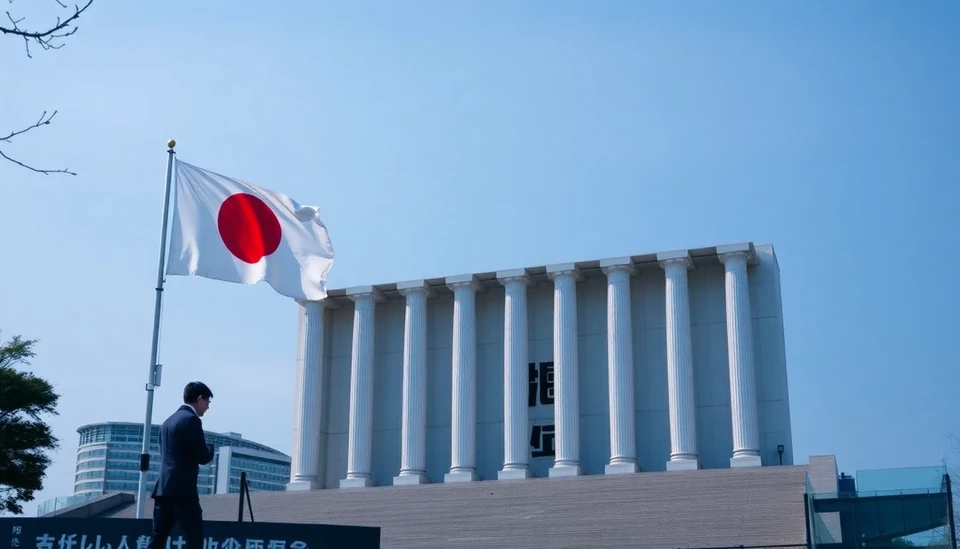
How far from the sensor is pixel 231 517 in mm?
37094

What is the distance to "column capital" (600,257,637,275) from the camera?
4453 centimetres

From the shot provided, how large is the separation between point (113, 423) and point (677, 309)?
121 metres

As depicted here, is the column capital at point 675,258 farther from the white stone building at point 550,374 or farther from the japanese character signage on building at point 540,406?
the japanese character signage on building at point 540,406

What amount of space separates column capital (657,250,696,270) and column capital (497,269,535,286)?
550 centimetres

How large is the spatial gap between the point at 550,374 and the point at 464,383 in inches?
139

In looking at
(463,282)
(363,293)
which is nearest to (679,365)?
(463,282)

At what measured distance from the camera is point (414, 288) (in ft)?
158

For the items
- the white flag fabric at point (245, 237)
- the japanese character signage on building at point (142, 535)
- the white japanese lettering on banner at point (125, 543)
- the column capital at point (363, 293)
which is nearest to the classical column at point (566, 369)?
the column capital at point (363, 293)

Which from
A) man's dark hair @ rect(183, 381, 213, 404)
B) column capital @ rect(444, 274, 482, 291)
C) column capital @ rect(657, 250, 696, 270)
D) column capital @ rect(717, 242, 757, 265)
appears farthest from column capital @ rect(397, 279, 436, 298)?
man's dark hair @ rect(183, 381, 213, 404)

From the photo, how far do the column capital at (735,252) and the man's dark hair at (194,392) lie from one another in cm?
3587

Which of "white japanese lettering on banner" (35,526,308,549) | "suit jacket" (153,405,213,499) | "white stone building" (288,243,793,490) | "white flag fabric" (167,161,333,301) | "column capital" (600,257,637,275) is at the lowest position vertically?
"white japanese lettering on banner" (35,526,308,549)

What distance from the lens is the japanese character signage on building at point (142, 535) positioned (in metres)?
12.9

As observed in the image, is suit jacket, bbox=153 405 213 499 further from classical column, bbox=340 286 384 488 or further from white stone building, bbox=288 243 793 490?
classical column, bbox=340 286 384 488

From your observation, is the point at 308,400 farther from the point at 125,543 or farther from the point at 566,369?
the point at 125,543
